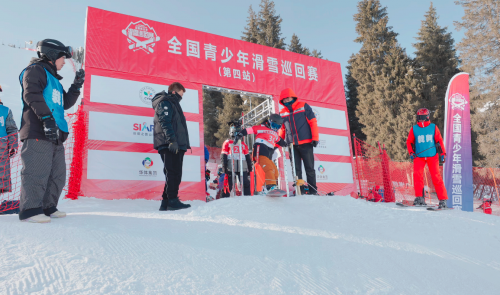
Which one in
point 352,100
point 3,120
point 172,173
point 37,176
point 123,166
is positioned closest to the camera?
point 37,176

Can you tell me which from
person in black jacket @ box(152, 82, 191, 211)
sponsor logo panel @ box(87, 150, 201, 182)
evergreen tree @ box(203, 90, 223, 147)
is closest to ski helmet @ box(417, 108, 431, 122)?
person in black jacket @ box(152, 82, 191, 211)

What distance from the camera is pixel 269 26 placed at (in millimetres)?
25031

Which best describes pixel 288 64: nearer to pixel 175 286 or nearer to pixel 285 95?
pixel 285 95

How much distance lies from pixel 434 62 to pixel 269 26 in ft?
42.4

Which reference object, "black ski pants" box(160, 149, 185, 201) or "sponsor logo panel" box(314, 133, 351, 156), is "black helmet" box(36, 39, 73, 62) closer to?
"black ski pants" box(160, 149, 185, 201)

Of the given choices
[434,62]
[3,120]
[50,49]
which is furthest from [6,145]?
[434,62]

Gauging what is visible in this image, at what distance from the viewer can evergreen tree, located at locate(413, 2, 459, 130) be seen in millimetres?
19844

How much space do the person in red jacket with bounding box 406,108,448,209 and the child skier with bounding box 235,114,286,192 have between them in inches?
90.9

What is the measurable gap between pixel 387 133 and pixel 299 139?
18269 millimetres

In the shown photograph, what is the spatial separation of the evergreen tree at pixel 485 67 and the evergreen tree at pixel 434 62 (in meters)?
3.63

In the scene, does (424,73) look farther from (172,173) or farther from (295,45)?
(172,173)

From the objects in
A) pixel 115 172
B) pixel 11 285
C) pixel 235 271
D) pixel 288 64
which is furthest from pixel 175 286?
pixel 288 64

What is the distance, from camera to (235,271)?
5.42 feet

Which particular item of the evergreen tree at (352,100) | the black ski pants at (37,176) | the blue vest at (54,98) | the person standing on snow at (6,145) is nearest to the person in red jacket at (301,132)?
the blue vest at (54,98)
